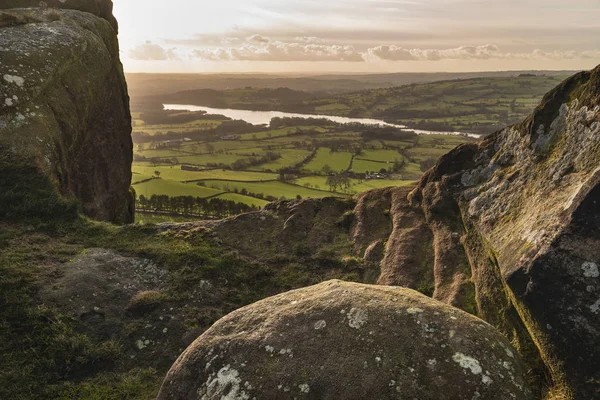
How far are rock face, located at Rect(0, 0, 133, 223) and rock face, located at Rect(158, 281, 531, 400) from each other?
17.8 meters

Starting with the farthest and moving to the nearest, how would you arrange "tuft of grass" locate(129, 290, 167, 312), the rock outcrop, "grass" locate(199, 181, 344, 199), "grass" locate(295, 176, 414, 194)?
"grass" locate(295, 176, 414, 194) → "grass" locate(199, 181, 344, 199) → "tuft of grass" locate(129, 290, 167, 312) → the rock outcrop

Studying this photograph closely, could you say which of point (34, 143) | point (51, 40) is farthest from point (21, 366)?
point (51, 40)

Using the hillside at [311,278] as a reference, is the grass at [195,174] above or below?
below

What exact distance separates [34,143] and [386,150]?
124 meters

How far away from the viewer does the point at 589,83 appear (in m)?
13.7

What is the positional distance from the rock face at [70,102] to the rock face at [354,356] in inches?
702

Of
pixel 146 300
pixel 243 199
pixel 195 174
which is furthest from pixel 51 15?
pixel 195 174

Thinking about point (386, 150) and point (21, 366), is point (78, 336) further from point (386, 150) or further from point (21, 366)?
point (386, 150)

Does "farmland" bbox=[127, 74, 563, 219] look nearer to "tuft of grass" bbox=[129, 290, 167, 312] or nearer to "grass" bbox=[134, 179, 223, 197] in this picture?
"grass" bbox=[134, 179, 223, 197]

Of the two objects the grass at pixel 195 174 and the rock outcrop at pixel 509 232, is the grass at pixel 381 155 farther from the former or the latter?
the rock outcrop at pixel 509 232

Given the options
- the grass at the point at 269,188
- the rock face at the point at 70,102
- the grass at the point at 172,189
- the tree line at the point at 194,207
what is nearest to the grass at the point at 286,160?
the grass at the point at 269,188

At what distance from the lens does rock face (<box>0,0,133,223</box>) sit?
23.4 metres

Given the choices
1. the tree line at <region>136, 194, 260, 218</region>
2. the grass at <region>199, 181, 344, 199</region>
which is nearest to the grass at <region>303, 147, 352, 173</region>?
the grass at <region>199, 181, 344, 199</region>

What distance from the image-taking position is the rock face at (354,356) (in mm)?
9617
